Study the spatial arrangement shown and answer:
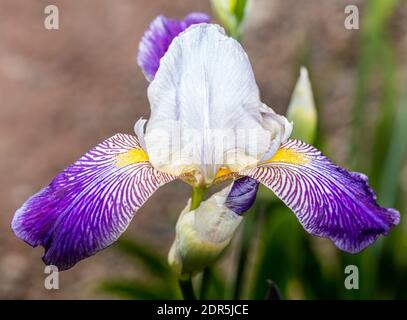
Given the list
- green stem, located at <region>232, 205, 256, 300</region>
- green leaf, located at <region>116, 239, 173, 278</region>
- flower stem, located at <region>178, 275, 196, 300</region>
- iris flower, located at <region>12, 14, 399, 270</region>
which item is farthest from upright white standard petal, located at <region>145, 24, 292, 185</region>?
green leaf, located at <region>116, 239, 173, 278</region>

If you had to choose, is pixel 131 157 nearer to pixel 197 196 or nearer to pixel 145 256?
pixel 197 196

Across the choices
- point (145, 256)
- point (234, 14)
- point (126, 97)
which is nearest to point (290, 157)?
point (234, 14)

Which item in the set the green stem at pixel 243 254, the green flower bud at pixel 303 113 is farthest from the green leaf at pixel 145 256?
the green flower bud at pixel 303 113

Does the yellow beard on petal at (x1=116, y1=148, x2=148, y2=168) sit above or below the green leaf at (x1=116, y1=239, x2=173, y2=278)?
above

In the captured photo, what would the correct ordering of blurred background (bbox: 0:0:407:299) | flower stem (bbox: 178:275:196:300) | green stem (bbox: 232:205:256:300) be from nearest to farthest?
flower stem (bbox: 178:275:196:300)
green stem (bbox: 232:205:256:300)
blurred background (bbox: 0:0:407:299)

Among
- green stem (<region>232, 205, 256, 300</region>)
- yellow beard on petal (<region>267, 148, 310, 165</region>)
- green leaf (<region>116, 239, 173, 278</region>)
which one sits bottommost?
green leaf (<region>116, 239, 173, 278</region>)

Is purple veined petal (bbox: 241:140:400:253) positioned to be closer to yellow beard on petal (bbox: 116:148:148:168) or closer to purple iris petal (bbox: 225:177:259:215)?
purple iris petal (bbox: 225:177:259:215)

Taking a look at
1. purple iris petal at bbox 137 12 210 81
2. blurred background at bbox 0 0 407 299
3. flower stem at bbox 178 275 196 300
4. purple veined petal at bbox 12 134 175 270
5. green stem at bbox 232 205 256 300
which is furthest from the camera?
blurred background at bbox 0 0 407 299
